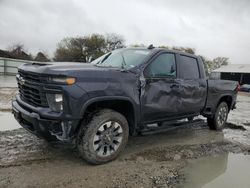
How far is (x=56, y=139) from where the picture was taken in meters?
4.64

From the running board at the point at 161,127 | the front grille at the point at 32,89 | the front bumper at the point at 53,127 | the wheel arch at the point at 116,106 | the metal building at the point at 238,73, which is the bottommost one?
the metal building at the point at 238,73

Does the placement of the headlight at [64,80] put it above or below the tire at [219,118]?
above

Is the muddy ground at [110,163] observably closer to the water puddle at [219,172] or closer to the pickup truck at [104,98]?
the water puddle at [219,172]

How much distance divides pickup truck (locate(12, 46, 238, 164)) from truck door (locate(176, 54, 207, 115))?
0.02 m

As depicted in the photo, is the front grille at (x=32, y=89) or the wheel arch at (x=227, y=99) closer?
the front grille at (x=32, y=89)

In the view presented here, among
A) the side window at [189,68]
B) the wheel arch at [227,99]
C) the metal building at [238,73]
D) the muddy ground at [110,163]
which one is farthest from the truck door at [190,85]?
the metal building at [238,73]

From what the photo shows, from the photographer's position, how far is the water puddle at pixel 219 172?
4625 mm

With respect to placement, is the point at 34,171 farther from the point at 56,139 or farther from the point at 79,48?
the point at 79,48

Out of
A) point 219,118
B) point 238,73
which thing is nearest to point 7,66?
point 219,118

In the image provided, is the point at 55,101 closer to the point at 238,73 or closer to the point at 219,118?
the point at 219,118

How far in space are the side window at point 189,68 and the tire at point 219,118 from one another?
1.61m

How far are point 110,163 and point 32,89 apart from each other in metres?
1.74

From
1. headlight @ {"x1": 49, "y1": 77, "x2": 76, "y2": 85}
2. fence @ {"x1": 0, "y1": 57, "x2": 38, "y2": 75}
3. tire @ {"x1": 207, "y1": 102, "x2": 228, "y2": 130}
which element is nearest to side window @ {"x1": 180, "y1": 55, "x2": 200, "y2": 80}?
tire @ {"x1": 207, "y1": 102, "x2": 228, "y2": 130}

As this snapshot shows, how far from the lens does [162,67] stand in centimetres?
602
